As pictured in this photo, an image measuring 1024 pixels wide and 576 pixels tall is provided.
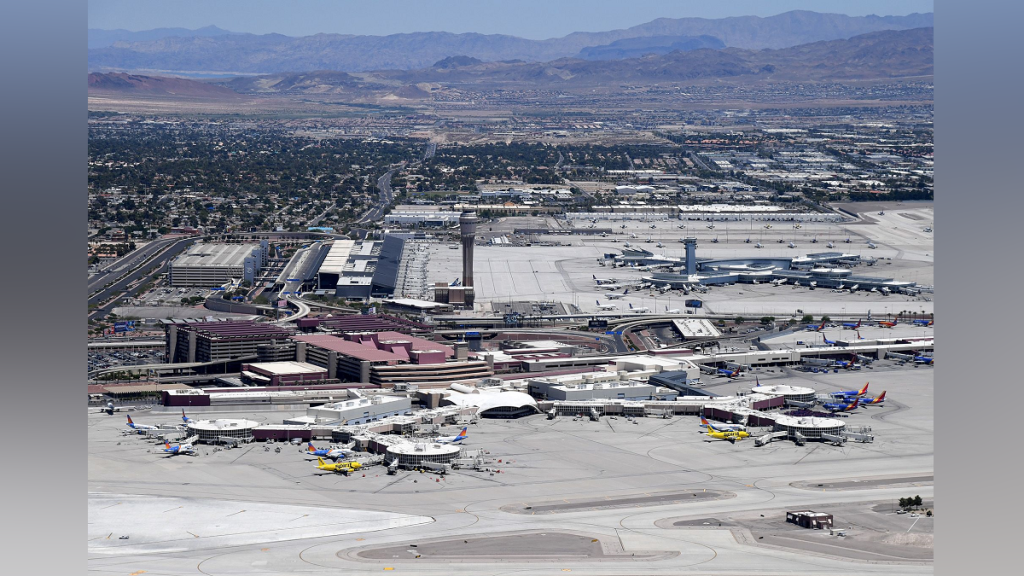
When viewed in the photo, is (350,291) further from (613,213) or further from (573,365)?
(613,213)

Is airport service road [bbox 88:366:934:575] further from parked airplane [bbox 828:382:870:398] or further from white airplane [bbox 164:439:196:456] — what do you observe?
parked airplane [bbox 828:382:870:398]

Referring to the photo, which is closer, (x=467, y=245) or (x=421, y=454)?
(x=421, y=454)

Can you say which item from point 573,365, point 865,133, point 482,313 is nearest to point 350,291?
point 482,313

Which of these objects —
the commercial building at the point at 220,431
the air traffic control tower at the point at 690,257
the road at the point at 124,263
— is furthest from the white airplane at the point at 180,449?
the air traffic control tower at the point at 690,257

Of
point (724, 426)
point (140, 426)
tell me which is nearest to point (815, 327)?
point (724, 426)

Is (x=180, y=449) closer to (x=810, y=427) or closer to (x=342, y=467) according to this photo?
(x=342, y=467)

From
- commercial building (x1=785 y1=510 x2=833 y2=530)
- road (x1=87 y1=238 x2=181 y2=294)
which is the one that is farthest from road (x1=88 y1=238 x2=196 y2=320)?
commercial building (x1=785 y1=510 x2=833 y2=530)
